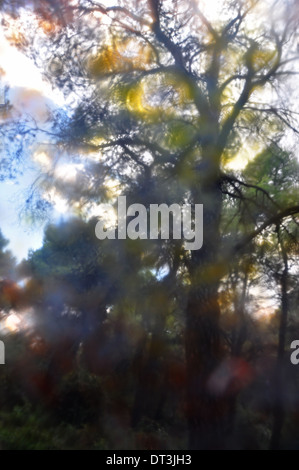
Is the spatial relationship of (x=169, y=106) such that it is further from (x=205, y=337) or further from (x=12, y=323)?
(x=12, y=323)

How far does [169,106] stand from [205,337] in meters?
3.74

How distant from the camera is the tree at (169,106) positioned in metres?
5.96

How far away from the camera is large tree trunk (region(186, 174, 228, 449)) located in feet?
16.4

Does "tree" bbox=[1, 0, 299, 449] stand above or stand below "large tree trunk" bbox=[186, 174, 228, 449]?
above

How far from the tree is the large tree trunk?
0.03m

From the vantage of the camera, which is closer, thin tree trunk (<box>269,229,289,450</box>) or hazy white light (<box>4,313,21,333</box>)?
thin tree trunk (<box>269,229,289,450</box>)

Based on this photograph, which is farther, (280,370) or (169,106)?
(280,370)

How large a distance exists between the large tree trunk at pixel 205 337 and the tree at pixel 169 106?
0.11 feet

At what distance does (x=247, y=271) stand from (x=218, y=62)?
3.45 m

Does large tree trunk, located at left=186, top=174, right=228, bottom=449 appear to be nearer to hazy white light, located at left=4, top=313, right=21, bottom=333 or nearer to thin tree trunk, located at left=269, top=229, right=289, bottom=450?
thin tree trunk, located at left=269, top=229, right=289, bottom=450

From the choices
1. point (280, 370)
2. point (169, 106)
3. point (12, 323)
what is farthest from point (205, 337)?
point (280, 370)

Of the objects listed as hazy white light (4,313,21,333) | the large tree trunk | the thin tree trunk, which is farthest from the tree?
hazy white light (4,313,21,333)

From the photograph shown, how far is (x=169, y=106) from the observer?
648cm
